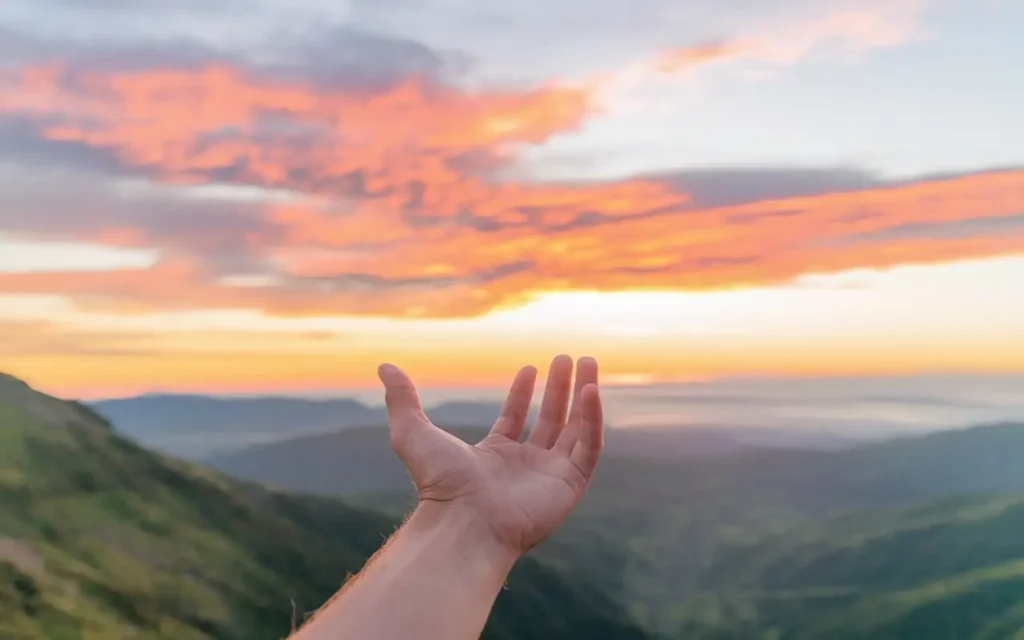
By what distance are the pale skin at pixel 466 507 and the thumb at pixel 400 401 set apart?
0.03 feet

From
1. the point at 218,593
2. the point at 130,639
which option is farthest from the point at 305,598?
the point at 130,639

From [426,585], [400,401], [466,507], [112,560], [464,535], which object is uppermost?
[400,401]

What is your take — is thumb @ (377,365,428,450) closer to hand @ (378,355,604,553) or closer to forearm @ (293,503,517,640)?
hand @ (378,355,604,553)

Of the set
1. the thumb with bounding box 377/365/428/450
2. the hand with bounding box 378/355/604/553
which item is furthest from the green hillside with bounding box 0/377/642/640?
the thumb with bounding box 377/365/428/450

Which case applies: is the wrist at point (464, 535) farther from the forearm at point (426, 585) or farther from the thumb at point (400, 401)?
the thumb at point (400, 401)

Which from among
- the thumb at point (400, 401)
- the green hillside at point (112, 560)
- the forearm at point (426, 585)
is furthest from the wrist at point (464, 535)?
the green hillside at point (112, 560)

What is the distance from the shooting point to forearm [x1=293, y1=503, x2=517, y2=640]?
7.53 metres

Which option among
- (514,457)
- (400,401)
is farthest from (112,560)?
(400,401)

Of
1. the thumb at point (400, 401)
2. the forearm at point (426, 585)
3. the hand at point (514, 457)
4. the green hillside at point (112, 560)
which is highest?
the thumb at point (400, 401)

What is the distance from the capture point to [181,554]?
579 ft

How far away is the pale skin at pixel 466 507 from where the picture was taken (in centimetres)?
766

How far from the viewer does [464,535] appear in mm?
8273

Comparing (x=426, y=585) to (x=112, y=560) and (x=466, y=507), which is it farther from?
(x=112, y=560)

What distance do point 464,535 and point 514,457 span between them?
1196 millimetres
